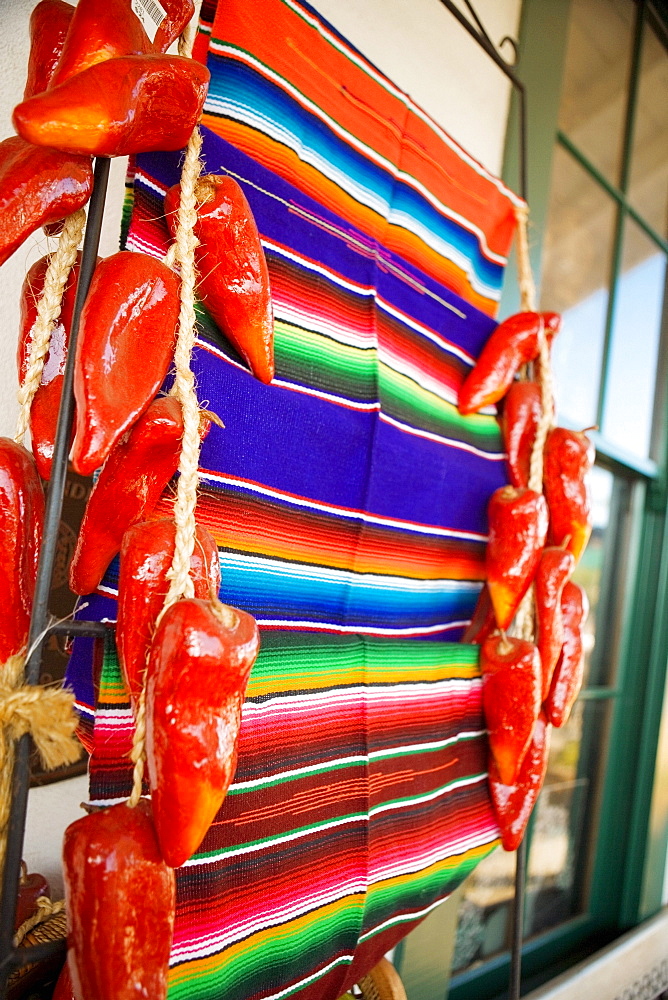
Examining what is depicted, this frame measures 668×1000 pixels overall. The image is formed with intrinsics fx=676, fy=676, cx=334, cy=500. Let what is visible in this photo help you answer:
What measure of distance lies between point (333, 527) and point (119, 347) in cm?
32

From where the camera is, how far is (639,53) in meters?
1.79

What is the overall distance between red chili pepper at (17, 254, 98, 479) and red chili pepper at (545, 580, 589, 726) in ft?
2.23

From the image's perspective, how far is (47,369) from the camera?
479 millimetres

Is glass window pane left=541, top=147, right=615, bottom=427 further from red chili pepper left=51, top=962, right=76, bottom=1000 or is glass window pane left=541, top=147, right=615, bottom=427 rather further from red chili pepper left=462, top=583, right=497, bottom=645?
red chili pepper left=51, top=962, right=76, bottom=1000

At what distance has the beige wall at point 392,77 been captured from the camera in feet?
2.42

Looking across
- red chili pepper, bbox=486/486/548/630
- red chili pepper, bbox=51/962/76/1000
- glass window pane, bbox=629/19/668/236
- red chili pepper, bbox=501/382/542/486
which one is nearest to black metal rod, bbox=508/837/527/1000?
red chili pepper, bbox=486/486/548/630

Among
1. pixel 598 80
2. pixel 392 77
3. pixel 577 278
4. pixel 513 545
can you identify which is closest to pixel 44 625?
pixel 513 545

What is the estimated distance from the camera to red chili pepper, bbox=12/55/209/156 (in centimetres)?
40

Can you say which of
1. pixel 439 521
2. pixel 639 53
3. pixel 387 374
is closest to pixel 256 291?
pixel 387 374

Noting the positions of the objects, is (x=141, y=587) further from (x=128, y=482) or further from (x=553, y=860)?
(x=553, y=860)

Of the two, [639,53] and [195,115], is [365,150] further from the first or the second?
[639,53]

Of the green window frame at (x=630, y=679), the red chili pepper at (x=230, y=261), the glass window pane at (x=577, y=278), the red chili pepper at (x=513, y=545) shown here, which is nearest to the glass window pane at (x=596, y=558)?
the green window frame at (x=630, y=679)

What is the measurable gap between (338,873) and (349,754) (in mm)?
111

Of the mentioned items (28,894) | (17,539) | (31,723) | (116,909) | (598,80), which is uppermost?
(598,80)
